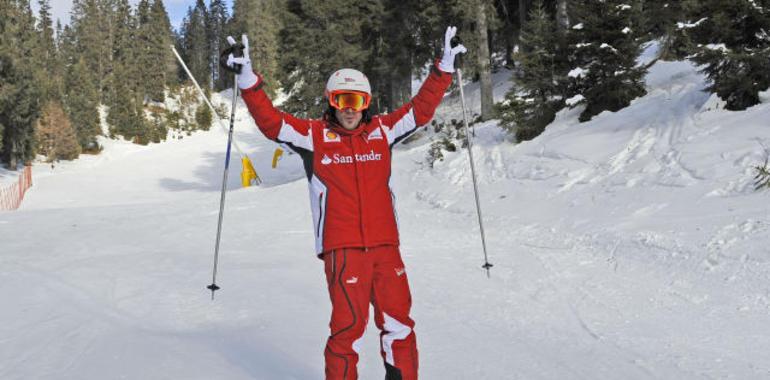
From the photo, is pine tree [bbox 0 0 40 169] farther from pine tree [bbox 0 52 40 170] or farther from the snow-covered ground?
the snow-covered ground

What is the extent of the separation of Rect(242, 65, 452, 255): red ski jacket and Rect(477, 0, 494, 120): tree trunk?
54.0 feet

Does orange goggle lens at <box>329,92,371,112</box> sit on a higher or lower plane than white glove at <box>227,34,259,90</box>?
lower

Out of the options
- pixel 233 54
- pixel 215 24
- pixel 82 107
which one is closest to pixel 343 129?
pixel 233 54

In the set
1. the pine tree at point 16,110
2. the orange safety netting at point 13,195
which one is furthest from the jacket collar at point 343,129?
the pine tree at point 16,110

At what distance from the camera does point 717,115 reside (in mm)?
10031

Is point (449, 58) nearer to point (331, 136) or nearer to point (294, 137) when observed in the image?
point (331, 136)

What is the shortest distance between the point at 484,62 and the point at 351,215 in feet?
55.7

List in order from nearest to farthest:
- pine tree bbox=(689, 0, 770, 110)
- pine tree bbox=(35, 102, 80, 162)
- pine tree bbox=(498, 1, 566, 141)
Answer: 1. pine tree bbox=(689, 0, 770, 110)
2. pine tree bbox=(498, 1, 566, 141)
3. pine tree bbox=(35, 102, 80, 162)

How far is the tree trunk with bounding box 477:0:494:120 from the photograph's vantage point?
19.3 meters

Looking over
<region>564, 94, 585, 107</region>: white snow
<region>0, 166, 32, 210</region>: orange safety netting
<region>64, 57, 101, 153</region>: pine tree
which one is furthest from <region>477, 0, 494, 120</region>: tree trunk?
<region>64, 57, 101, 153</region>: pine tree

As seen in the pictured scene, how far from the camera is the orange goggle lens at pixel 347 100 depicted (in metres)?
3.43

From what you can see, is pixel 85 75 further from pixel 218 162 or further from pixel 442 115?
pixel 442 115

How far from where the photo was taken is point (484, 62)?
63.7 feet

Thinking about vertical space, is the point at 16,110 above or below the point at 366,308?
above
